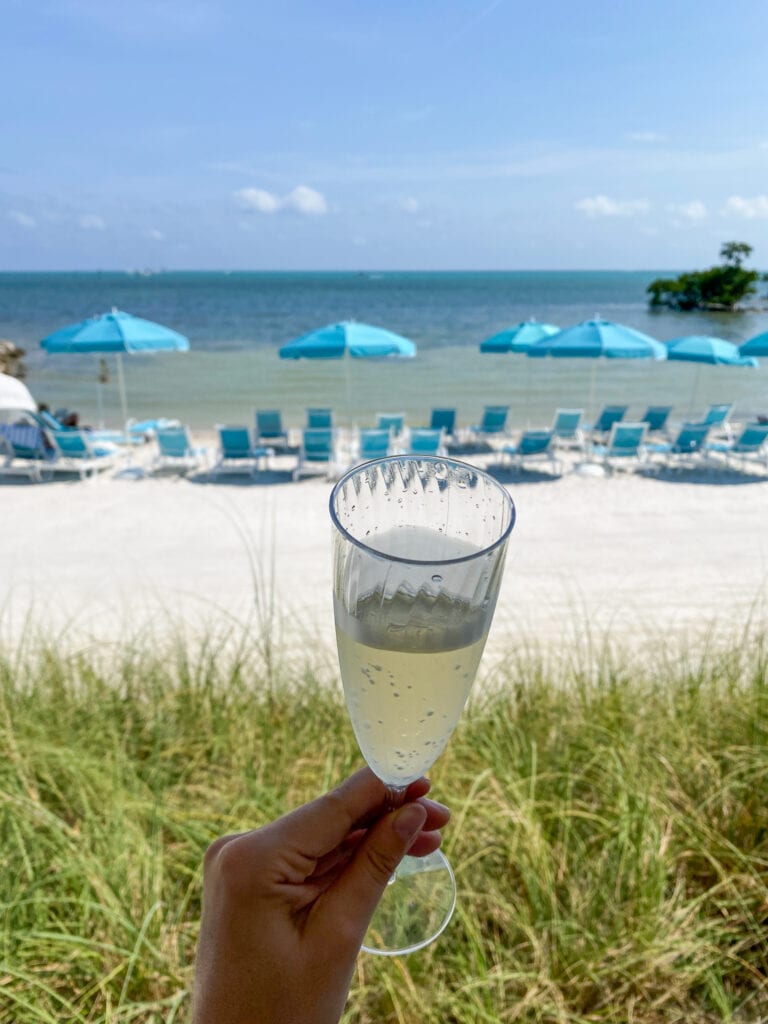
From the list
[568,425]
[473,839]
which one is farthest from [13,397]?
[473,839]

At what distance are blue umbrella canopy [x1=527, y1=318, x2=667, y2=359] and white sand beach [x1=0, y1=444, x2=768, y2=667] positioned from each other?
2.41 metres

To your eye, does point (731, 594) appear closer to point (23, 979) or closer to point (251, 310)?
point (23, 979)

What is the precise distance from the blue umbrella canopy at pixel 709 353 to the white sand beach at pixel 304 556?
298 centimetres

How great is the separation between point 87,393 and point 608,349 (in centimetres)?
2154

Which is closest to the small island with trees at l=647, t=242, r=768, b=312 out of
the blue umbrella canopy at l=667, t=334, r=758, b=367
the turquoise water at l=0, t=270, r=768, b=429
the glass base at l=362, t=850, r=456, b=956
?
the turquoise water at l=0, t=270, r=768, b=429

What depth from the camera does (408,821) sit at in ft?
3.32

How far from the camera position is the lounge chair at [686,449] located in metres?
Answer: 13.3

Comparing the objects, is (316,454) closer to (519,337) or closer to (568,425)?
(568,425)

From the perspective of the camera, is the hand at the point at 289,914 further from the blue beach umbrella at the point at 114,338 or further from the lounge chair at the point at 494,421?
the lounge chair at the point at 494,421

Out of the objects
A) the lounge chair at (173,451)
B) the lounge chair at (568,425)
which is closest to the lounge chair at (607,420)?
the lounge chair at (568,425)

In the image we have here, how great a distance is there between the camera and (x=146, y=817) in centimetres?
248

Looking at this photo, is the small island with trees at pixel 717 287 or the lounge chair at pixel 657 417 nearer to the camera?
the lounge chair at pixel 657 417

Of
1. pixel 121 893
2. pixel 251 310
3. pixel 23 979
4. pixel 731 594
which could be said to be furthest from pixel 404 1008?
pixel 251 310

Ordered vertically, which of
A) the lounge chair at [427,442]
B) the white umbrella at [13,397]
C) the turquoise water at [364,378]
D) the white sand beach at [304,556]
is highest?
the white umbrella at [13,397]
